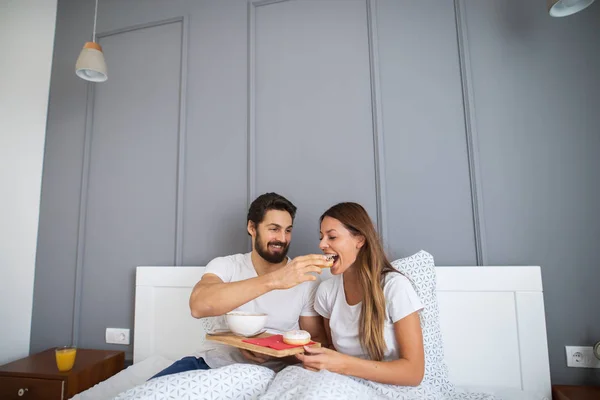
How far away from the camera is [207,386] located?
3.75 ft

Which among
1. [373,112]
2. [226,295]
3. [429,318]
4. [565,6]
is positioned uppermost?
[565,6]

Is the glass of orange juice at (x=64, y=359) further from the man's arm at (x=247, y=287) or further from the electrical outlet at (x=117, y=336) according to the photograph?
the man's arm at (x=247, y=287)

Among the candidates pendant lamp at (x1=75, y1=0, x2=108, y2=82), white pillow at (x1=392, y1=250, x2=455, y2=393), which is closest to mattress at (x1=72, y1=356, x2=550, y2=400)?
white pillow at (x1=392, y1=250, x2=455, y2=393)

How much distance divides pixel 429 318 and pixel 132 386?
1.31 m

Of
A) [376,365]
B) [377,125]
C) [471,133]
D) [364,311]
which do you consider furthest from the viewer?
[377,125]

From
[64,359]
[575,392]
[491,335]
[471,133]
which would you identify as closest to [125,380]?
Result: [64,359]

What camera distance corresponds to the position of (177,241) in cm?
220

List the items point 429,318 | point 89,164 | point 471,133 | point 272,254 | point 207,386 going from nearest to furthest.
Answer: point 207,386, point 429,318, point 272,254, point 471,133, point 89,164

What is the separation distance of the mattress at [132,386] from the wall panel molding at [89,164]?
609mm

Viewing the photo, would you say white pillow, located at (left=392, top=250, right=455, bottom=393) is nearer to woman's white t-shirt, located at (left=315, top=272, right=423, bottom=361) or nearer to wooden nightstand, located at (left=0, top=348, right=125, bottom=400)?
woman's white t-shirt, located at (left=315, top=272, right=423, bottom=361)

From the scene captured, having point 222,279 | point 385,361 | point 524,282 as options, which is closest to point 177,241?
point 222,279

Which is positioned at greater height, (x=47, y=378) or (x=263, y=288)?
(x=263, y=288)

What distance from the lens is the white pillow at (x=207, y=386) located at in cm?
110

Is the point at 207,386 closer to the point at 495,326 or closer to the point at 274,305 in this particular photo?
the point at 274,305
